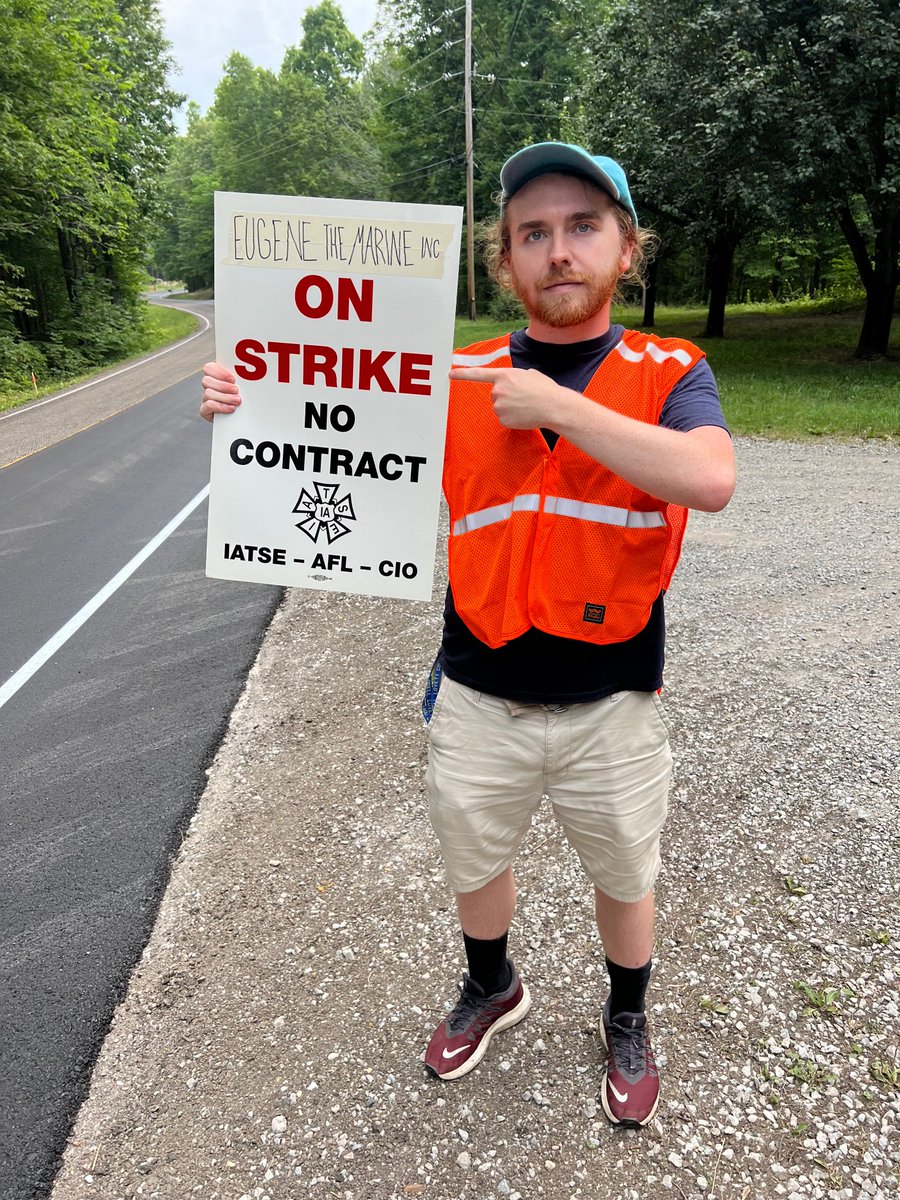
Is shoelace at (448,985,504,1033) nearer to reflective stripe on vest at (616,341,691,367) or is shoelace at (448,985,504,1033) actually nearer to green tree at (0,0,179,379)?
reflective stripe on vest at (616,341,691,367)

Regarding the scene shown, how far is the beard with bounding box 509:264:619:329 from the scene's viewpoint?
1596mm

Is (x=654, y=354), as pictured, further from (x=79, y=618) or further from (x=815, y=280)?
(x=815, y=280)

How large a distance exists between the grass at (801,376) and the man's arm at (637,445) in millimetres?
9701

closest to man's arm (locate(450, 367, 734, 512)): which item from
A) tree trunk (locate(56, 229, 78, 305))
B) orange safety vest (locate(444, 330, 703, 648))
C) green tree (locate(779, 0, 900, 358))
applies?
orange safety vest (locate(444, 330, 703, 648))

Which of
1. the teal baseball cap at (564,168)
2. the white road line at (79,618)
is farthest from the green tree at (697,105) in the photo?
the teal baseball cap at (564,168)

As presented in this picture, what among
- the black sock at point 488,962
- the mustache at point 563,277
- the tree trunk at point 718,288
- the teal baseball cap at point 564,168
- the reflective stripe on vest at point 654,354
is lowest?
the black sock at point 488,962

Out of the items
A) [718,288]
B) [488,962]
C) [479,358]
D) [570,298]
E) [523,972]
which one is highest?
[718,288]

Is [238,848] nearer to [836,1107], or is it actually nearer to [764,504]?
[836,1107]

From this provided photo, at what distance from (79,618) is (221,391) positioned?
4.06 meters

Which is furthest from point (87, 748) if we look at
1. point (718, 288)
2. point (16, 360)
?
point (718, 288)

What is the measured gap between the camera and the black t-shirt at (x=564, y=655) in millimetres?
1665

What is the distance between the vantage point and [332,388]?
6.01ft

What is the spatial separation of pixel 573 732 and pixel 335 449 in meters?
0.87

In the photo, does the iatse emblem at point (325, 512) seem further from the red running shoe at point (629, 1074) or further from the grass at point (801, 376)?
the grass at point (801, 376)
